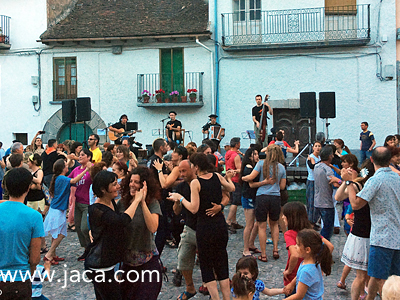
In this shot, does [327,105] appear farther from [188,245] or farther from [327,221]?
[188,245]

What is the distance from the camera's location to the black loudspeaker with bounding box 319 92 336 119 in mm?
13719

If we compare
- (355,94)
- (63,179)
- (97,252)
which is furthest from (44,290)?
(355,94)

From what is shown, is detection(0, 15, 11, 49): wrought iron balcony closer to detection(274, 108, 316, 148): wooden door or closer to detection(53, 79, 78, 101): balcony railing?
detection(53, 79, 78, 101): balcony railing

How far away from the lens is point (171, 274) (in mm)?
6277

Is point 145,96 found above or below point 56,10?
below

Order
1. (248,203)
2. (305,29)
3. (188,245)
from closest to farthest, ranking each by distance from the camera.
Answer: (188,245) < (248,203) < (305,29)

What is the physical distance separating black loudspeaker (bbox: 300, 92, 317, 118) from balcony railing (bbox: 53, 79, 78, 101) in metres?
9.52

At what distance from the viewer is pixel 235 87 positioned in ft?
56.0

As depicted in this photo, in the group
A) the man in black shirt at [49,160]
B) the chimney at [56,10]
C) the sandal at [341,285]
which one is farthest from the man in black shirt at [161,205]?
the chimney at [56,10]

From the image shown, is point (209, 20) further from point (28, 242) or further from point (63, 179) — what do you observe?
point (28, 242)

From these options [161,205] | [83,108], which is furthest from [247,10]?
[161,205]

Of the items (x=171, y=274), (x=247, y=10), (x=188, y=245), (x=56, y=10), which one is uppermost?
(x=56, y=10)

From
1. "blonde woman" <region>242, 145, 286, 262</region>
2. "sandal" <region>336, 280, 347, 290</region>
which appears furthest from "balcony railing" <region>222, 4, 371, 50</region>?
"sandal" <region>336, 280, 347, 290</region>

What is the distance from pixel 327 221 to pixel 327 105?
8.05 meters
